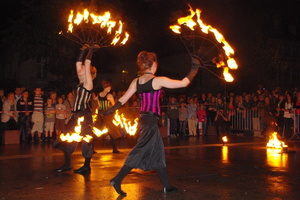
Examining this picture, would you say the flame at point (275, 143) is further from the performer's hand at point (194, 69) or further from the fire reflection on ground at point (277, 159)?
the performer's hand at point (194, 69)

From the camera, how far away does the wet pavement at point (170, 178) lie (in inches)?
224

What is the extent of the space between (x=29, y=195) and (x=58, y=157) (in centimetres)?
461

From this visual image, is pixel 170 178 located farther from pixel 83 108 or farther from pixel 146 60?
pixel 146 60

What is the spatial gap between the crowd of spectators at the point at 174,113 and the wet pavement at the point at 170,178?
434 centimetres

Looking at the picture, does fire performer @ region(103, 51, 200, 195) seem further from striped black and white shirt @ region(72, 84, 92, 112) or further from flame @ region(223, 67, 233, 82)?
striped black and white shirt @ region(72, 84, 92, 112)

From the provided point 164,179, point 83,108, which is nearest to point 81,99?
point 83,108

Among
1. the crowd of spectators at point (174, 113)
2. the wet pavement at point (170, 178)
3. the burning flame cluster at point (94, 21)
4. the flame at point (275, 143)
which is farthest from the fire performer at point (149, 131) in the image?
the crowd of spectators at point (174, 113)

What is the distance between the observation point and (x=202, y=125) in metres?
18.5

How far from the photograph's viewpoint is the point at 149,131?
5715mm

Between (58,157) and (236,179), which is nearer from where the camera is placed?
(236,179)

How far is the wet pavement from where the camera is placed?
5691 millimetres

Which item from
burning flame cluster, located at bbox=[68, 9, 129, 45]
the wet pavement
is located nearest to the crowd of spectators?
the wet pavement

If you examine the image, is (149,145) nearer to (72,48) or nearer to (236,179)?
(236,179)

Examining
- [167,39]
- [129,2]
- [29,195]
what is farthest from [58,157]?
[167,39]
